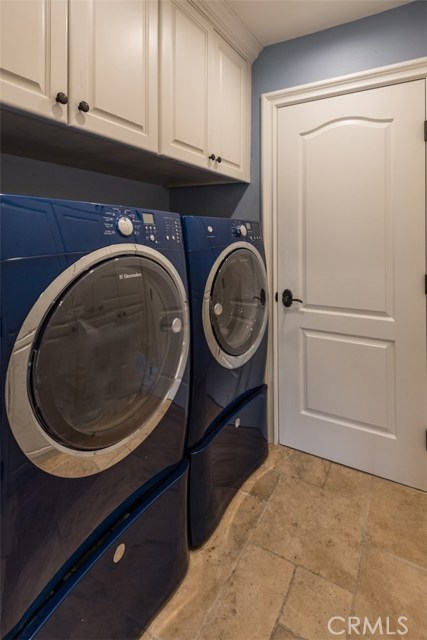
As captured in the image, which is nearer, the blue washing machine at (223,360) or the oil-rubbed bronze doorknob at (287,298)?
the blue washing machine at (223,360)

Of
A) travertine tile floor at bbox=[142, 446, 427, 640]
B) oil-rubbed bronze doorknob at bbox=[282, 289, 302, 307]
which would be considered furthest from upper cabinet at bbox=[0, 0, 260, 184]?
travertine tile floor at bbox=[142, 446, 427, 640]

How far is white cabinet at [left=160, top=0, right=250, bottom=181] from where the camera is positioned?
1496 mm

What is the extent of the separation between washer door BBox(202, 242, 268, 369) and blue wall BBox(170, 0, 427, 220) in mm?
563

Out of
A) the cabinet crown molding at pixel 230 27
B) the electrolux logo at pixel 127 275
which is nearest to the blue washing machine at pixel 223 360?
the electrolux logo at pixel 127 275

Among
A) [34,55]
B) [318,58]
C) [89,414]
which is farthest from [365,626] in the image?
[318,58]

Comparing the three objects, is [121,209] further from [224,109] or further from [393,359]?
[393,359]

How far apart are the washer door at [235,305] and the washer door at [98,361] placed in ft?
0.91

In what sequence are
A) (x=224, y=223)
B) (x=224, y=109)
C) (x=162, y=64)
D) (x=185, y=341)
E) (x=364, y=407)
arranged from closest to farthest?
(x=185, y=341)
(x=162, y=64)
(x=224, y=223)
(x=224, y=109)
(x=364, y=407)

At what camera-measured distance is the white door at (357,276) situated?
1.81 meters

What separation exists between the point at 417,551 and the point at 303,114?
7.49 ft

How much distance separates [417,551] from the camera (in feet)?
4.93

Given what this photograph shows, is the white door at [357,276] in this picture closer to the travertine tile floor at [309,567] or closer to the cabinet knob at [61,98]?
the travertine tile floor at [309,567]

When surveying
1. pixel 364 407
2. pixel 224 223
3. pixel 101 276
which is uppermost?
pixel 224 223

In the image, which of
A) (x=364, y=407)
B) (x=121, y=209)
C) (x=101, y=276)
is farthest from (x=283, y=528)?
(x=121, y=209)
